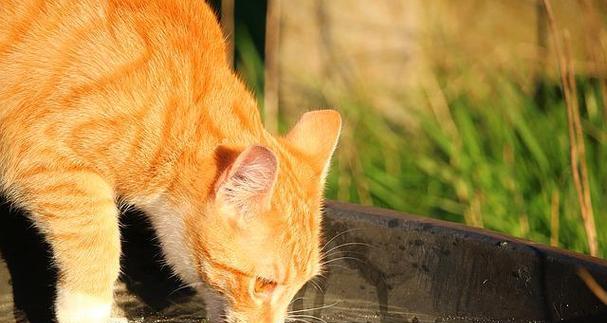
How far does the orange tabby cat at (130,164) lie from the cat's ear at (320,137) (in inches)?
2.9

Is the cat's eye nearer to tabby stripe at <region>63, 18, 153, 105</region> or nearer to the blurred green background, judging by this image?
tabby stripe at <region>63, 18, 153, 105</region>

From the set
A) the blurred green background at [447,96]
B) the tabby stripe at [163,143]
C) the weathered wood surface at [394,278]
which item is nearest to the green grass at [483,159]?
the blurred green background at [447,96]

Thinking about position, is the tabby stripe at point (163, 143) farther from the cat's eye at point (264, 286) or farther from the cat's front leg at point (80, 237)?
the cat's eye at point (264, 286)

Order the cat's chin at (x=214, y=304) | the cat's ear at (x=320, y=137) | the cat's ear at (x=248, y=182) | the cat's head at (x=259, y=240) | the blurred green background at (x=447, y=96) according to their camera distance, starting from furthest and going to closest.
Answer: the blurred green background at (x=447, y=96)
the cat's ear at (x=320, y=137)
the cat's chin at (x=214, y=304)
the cat's head at (x=259, y=240)
the cat's ear at (x=248, y=182)

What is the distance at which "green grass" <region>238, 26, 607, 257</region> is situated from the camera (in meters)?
3.54

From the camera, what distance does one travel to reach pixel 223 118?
252 cm

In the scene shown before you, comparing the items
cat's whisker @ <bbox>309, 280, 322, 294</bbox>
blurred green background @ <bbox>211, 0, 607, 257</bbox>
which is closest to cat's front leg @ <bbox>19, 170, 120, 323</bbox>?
cat's whisker @ <bbox>309, 280, 322, 294</bbox>

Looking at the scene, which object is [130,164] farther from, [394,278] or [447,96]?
[447,96]

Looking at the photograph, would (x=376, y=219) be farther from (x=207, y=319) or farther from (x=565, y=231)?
(x=565, y=231)

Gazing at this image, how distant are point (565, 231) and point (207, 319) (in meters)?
1.37

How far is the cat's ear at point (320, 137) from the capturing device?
263 cm

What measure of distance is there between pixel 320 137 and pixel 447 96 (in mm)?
1656

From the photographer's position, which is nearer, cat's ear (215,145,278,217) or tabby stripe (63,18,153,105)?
cat's ear (215,145,278,217)

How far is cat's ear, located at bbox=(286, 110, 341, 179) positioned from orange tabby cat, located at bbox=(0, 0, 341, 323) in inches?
2.9
